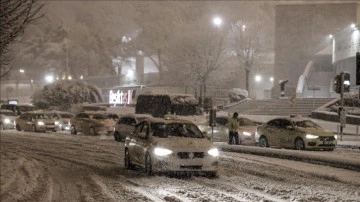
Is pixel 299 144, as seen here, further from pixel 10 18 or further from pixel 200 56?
pixel 200 56

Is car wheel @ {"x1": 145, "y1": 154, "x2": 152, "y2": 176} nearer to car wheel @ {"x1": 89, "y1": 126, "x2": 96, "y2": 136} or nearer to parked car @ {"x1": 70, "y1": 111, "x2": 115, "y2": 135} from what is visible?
parked car @ {"x1": 70, "y1": 111, "x2": 115, "y2": 135}

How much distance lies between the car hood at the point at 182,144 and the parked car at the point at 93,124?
21.3m

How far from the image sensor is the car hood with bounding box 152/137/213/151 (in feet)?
52.8

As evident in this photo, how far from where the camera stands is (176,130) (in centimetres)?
1789

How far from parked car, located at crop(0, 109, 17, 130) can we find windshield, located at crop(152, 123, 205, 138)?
1261 inches

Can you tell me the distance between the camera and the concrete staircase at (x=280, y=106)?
50559 millimetres

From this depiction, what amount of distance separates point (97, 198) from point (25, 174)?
5.42 m

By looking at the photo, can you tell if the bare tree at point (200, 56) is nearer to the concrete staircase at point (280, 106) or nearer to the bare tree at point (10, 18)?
the concrete staircase at point (280, 106)

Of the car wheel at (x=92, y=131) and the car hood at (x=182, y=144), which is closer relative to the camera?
the car hood at (x=182, y=144)

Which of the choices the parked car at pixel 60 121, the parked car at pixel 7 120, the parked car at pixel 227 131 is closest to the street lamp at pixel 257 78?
the parked car at pixel 60 121

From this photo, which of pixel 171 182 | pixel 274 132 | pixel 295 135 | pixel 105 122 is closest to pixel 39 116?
pixel 105 122

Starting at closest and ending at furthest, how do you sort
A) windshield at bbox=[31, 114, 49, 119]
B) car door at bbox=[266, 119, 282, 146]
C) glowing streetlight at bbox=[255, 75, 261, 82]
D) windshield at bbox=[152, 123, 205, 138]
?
1. windshield at bbox=[152, 123, 205, 138]
2. car door at bbox=[266, 119, 282, 146]
3. windshield at bbox=[31, 114, 49, 119]
4. glowing streetlight at bbox=[255, 75, 261, 82]

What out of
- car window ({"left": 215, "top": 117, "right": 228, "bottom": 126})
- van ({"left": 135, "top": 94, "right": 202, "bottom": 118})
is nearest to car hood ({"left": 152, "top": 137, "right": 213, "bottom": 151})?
car window ({"left": 215, "top": 117, "right": 228, "bottom": 126})

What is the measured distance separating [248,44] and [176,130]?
5446 centimetres
